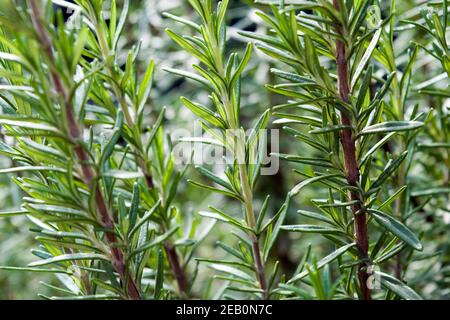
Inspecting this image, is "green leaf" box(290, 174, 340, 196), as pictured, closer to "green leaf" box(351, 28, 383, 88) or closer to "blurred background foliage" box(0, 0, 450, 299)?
"green leaf" box(351, 28, 383, 88)

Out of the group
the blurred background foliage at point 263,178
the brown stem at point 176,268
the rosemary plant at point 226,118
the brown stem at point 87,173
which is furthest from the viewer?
the blurred background foliage at point 263,178

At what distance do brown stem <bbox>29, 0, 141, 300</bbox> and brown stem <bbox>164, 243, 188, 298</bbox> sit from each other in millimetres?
115

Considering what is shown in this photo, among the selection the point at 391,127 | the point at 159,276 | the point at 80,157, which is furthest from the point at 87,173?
the point at 391,127

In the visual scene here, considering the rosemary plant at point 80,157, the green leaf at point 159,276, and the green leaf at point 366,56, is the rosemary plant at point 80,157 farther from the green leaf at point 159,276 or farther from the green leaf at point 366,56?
the green leaf at point 366,56

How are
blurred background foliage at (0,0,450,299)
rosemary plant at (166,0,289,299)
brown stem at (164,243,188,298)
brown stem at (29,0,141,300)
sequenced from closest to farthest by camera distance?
brown stem at (29,0,141,300), rosemary plant at (166,0,289,299), brown stem at (164,243,188,298), blurred background foliage at (0,0,450,299)

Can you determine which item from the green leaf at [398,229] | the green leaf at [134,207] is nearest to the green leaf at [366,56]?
the green leaf at [398,229]

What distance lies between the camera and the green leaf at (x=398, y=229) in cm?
49

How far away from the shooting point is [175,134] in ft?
3.17

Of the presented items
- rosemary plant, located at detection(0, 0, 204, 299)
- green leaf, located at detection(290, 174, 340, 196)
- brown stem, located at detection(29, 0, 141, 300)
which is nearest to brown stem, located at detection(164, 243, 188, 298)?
rosemary plant, located at detection(0, 0, 204, 299)

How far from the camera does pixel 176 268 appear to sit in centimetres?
68

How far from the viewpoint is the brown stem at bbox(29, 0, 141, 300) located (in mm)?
428

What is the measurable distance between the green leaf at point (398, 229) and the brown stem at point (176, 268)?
25 cm

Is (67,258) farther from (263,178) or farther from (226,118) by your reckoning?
(263,178)
